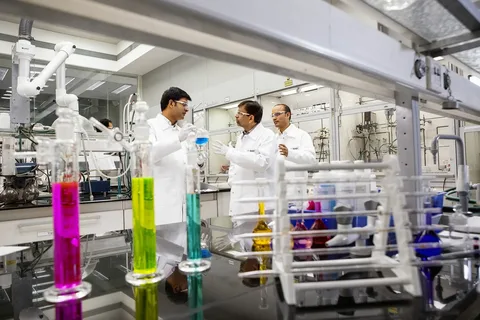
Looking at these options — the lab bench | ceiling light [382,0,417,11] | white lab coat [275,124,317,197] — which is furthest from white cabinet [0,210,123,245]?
ceiling light [382,0,417,11]

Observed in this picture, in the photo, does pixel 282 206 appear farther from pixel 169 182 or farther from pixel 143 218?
pixel 169 182

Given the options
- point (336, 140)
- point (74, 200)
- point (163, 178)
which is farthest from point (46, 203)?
point (336, 140)

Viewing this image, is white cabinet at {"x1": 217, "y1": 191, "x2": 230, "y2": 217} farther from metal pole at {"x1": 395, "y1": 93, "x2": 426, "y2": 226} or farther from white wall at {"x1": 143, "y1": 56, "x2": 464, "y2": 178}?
metal pole at {"x1": 395, "y1": 93, "x2": 426, "y2": 226}

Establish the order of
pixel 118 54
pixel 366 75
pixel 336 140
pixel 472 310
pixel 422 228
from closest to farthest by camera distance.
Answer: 1. pixel 472 310
2. pixel 422 228
3. pixel 366 75
4. pixel 336 140
5. pixel 118 54

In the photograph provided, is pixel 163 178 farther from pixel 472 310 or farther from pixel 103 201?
pixel 472 310

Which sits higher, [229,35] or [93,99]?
[93,99]

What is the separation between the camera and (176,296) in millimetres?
574

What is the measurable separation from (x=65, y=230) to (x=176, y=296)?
22cm

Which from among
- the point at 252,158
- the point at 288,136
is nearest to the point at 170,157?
the point at 252,158

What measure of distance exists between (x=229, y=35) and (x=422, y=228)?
0.51m

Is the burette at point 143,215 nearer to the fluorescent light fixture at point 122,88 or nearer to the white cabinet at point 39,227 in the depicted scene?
the white cabinet at point 39,227

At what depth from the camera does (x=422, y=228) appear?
0.62 meters

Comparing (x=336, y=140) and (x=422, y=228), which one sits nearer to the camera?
(x=422, y=228)

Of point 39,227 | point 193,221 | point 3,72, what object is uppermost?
point 3,72
